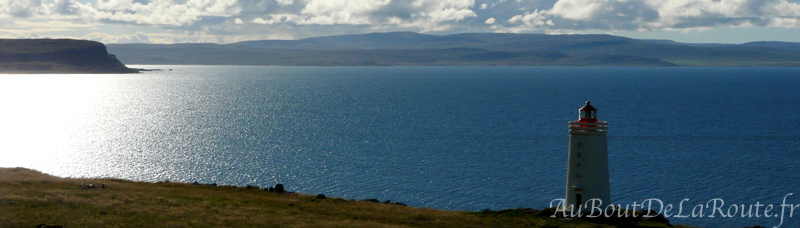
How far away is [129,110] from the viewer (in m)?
161

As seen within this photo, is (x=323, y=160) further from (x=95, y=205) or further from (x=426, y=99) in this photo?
(x=426, y=99)

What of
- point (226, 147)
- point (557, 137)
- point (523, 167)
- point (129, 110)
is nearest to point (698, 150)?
point (557, 137)

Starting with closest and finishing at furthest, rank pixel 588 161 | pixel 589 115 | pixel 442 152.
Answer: pixel 589 115 → pixel 588 161 → pixel 442 152

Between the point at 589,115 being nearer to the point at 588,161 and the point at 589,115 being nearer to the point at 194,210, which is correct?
the point at 588,161

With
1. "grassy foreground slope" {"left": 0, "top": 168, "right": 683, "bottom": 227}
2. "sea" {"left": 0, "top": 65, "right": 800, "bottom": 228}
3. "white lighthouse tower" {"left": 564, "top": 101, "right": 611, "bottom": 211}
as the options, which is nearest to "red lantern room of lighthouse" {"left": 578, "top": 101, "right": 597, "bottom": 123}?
"white lighthouse tower" {"left": 564, "top": 101, "right": 611, "bottom": 211}

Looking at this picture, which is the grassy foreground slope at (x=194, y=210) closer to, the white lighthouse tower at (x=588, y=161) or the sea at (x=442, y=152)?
the white lighthouse tower at (x=588, y=161)

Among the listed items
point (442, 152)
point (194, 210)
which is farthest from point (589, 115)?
point (442, 152)

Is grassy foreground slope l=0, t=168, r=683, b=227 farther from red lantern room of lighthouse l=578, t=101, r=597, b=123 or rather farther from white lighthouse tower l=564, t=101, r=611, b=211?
red lantern room of lighthouse l=578, t=101, r=597, b=123

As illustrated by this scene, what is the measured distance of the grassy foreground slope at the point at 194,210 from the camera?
36.2 metres

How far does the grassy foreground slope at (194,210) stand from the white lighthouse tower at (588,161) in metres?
1.70

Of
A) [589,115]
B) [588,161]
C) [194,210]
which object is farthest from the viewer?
[588,161]

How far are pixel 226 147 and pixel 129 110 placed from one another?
7678cm

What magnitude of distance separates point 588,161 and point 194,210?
Result: 23.6 m

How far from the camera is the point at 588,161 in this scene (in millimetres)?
40875
